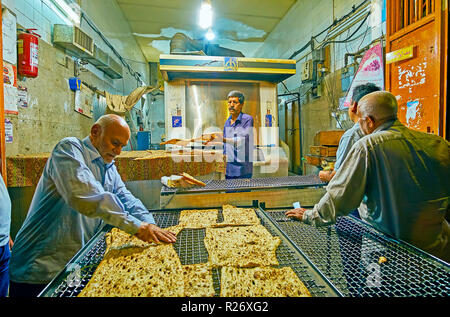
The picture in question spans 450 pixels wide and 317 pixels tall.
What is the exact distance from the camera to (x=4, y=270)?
5.90 feet

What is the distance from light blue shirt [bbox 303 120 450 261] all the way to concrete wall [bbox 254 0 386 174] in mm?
3632

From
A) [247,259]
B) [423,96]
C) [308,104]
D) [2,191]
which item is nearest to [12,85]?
[2,191]

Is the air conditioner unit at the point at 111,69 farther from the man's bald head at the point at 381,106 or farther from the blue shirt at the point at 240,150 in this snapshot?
the man's bald head at the point at 381,106

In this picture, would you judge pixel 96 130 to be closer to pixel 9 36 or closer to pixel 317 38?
pixel 9 36

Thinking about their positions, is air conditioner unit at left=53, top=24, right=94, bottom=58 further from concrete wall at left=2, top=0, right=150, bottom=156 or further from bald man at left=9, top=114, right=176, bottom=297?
bald man at left=9, top=114, right=176, bottom=297

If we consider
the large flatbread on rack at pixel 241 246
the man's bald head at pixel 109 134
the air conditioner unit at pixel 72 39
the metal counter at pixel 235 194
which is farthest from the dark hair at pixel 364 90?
the air conditioner unit at pixel 72 39

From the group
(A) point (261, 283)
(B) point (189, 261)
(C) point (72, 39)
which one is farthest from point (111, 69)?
(A) point (261, 283)

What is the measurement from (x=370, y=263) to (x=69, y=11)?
6075mm

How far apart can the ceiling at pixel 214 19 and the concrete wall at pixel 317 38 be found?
633mm

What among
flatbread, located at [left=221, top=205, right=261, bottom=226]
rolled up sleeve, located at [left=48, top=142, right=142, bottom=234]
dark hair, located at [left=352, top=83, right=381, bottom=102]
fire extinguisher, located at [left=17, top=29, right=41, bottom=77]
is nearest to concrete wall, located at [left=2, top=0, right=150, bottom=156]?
fire extinguisher, located at [left=17, top=29, right=41, bottom=77]

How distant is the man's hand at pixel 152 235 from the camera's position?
4.73 ft

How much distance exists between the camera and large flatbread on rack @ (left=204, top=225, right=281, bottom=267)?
1271mm
